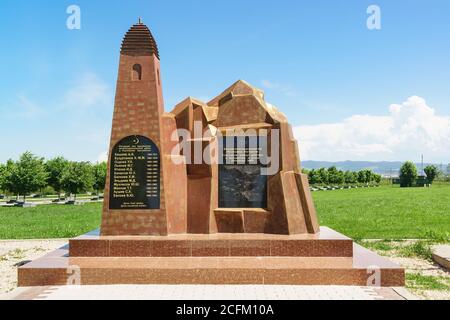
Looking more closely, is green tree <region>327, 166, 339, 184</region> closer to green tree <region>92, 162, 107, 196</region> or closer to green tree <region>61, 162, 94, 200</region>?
green tree <region>92, 162, 107, 196</region>

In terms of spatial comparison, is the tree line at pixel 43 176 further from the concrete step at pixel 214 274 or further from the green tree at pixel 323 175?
the green tree at pixel 323 175

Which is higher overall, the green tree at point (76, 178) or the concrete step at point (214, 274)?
the green tree at point (76, 178)

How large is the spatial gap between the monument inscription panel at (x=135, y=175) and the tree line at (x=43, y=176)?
2626 cm

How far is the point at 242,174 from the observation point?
9.70m

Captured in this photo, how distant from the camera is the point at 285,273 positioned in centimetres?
771

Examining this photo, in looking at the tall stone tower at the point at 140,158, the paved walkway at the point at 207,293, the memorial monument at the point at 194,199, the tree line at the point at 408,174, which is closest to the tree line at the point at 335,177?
the tree line at the point at 408,174

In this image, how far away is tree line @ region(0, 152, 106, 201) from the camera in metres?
32.6

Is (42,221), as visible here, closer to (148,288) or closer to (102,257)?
(102,257)

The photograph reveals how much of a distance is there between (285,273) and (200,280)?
1.53 metres

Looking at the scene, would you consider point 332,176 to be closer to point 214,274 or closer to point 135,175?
point 135,175

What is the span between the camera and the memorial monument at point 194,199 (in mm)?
7887

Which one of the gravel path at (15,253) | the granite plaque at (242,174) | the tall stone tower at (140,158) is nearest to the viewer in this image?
the gravel path at (15,253)

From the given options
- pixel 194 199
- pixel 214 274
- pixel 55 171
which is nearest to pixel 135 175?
pixel 194 199
